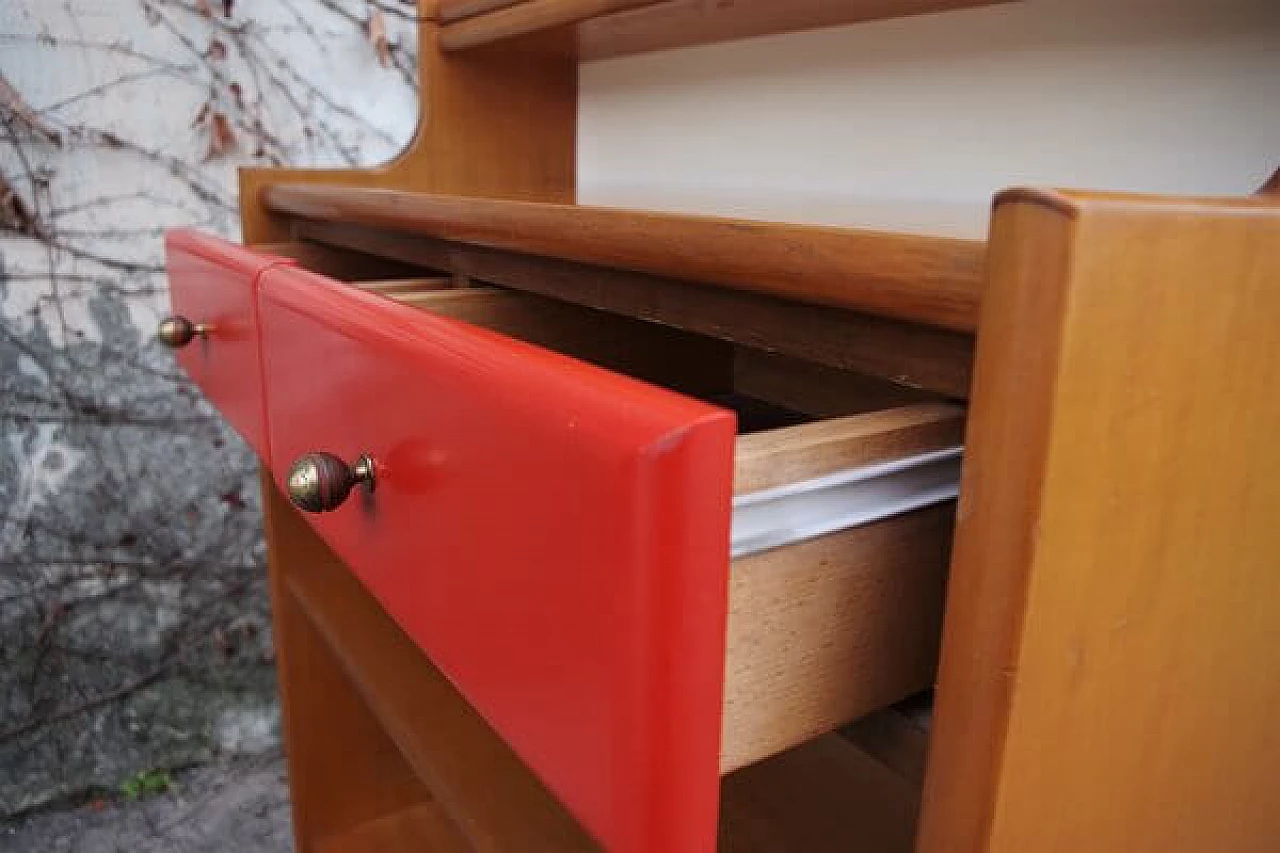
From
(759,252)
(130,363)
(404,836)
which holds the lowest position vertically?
(404,836)

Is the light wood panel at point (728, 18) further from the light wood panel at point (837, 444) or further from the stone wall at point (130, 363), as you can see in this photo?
the stone wall at point (130, 363)

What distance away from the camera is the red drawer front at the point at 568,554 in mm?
302

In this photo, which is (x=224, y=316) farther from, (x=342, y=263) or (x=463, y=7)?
(x=463, y=7)

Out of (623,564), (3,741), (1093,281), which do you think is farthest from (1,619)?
(1093,281)

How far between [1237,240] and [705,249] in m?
0.21

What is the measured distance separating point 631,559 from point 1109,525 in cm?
17

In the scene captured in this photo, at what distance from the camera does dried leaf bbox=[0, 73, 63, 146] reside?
4.37 feet

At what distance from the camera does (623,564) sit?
307 mm

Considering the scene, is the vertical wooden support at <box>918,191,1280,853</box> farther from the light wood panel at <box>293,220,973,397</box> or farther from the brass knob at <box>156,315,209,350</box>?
the brass knob at <box>156,315,209,350</box>

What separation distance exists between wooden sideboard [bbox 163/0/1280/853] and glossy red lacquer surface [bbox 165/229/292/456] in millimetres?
149

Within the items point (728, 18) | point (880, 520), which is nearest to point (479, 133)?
point (728, 18)

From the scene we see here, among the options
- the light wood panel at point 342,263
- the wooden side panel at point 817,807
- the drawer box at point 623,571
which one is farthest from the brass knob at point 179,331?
the wooden side panel at point 817,807

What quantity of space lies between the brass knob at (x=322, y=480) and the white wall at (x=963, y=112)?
244mm

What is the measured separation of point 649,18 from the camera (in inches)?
36.8
